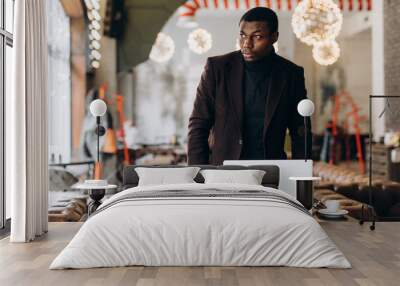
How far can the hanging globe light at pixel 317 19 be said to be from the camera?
7230mm

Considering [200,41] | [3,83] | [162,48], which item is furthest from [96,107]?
[162,48]

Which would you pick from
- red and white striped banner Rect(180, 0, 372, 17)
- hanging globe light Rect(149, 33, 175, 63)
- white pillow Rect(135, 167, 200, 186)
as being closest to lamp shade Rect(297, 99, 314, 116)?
white pillow Rect(135, 167, 200, 186)

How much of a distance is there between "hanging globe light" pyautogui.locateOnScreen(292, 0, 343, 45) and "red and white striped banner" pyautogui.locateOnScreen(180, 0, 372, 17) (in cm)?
102

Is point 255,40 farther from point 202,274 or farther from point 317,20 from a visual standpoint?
point 202,274

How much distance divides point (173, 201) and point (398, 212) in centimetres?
313

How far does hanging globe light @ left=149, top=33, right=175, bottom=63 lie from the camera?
9.75m

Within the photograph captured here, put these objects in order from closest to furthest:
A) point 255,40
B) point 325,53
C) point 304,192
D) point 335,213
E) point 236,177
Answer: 1. point 236,177
2. point 304,192
3. point 335,213
4. point 255,40
5. point 325,53

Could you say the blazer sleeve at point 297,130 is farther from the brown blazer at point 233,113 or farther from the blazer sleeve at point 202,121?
the blazer sleeve at point 202,121

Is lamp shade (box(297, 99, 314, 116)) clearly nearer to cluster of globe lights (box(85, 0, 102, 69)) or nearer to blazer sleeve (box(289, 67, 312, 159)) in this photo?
blazer sleeve (box(289, 67, 312, 159))

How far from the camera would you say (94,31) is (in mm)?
9258

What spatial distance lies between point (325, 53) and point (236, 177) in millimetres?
3217

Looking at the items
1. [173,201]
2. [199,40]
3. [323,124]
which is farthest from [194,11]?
[173,201]

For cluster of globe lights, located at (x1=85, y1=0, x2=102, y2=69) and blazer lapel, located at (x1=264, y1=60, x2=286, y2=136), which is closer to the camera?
blazer lapel, located at (x1=264, y1=60, x2=286, y2=136)

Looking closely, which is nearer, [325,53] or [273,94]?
[273,94]
